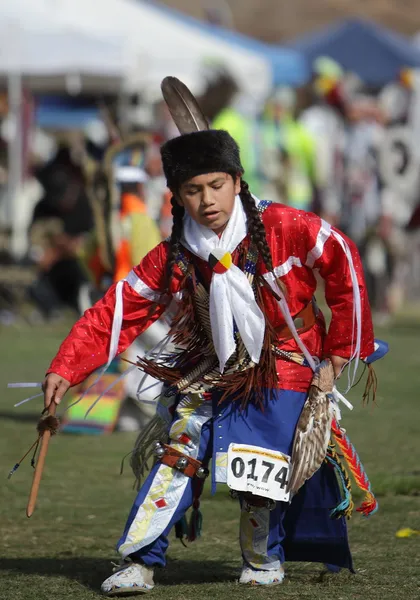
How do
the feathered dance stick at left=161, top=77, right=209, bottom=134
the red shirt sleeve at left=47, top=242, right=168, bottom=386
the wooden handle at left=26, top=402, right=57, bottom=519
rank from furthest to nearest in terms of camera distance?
1. the feathered dance stick at left=161, top=77, right=209, bottom=134
2. the red shirt sleeve at left=47, top=242, right=168, bottom=386
3. the wooden handle at left=26, top=402, right=57, bottom=519

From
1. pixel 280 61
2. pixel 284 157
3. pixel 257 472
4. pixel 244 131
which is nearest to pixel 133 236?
pixel 257 472

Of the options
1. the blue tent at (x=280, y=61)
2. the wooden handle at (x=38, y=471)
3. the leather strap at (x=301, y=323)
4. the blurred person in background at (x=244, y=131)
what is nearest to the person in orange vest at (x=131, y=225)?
the leather strap at (x=301, y=323)

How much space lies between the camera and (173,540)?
5328mm

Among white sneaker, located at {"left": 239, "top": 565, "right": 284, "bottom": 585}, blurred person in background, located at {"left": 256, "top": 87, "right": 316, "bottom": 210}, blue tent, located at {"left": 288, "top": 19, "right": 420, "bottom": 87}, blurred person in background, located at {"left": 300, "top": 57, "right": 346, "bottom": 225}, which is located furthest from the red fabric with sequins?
blue tent, located at {"left": 288, "top": 19, "right": 420, "bottom": 87}

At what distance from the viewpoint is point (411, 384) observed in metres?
9.66

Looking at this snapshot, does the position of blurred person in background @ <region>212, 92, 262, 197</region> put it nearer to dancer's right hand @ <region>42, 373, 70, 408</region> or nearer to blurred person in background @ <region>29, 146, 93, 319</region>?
blurred person in background @ <region>29, 146, 93, 319</region>

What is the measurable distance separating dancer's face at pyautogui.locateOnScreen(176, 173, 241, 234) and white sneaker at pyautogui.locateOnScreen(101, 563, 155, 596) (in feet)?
3.62

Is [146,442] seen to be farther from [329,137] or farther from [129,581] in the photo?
[329,137]

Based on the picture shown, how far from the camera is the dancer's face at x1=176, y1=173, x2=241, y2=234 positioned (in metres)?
4.25

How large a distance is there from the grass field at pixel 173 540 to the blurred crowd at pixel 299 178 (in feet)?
15.6

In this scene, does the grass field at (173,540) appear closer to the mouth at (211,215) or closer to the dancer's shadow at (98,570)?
the dancer's shadow at (98,570)

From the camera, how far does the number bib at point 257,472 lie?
4230mm

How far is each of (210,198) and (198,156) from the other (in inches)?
5.4

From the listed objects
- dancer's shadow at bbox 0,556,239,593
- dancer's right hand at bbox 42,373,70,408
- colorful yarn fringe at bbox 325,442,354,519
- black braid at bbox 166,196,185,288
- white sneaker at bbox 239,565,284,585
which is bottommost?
dancer's shadow at bbox 0,556,239,593
